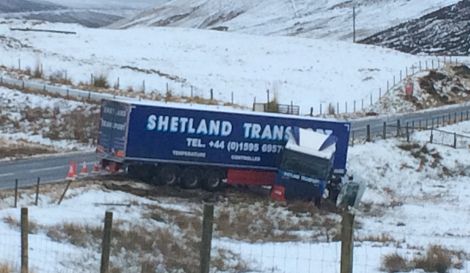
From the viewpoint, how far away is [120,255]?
A: 19141mm

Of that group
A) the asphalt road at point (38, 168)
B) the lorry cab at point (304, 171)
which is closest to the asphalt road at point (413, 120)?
the lorry cab at point (304, 171)

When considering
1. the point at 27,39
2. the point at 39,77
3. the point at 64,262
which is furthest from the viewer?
the point at 27,39

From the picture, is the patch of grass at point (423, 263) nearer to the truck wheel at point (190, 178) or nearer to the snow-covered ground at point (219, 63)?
the truck wheel at point (190, 178)

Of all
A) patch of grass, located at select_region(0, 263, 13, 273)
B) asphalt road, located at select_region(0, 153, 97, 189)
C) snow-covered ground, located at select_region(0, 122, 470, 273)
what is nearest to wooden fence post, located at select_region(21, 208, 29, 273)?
patch of grass, located at select_region(0, 263, 13, 273)

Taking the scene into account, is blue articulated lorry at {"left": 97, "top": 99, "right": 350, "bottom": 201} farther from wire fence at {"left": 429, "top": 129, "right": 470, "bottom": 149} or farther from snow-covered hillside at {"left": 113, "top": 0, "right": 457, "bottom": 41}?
snow-covered hillside at {"left": 113, "top": 0, "right": 457, "bottom": 41}

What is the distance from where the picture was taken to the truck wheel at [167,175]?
34188 mm

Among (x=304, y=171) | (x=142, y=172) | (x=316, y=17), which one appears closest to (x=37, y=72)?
(x=142, y=172)

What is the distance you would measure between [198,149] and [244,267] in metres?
17.0

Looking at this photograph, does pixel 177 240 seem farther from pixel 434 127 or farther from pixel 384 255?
pixel 434 127

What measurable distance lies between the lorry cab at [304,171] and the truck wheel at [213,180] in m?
1.99

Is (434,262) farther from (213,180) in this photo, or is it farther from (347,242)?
(213,180)

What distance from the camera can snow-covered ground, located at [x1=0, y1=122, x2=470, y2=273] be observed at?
18.5 metres

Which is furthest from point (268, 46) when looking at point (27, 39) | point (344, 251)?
point (344, 251)

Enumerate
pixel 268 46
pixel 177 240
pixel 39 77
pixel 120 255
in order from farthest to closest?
pixel 268 46, pixel 39 77, pixel 177 240, pixel 120 255
